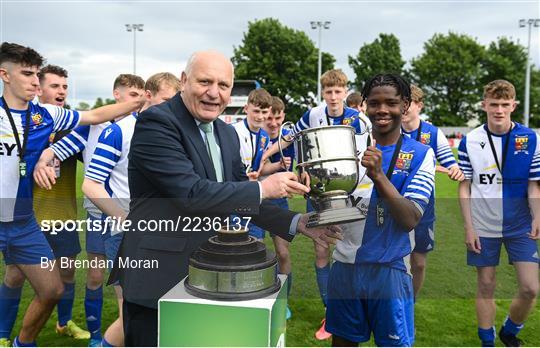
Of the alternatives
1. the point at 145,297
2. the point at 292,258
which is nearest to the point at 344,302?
the point at 145,297

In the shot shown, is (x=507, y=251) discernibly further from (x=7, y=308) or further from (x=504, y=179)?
(x=7, y=308)

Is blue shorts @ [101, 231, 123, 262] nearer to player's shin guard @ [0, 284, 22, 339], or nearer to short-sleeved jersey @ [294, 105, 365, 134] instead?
player's shin guard @ [0, 284, 22, 339]

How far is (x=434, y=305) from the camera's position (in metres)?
4.91

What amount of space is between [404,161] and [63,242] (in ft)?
9.95

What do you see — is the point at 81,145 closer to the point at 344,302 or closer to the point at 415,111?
the point at 344,302

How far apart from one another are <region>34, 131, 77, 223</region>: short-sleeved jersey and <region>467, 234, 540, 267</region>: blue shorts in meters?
3.42

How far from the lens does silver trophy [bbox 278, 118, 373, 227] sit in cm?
204

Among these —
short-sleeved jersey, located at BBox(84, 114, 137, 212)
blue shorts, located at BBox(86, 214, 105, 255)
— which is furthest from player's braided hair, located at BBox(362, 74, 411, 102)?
blue shorts, located at BBox(86, 214, 105, 255)

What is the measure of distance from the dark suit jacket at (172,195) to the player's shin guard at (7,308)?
186cm

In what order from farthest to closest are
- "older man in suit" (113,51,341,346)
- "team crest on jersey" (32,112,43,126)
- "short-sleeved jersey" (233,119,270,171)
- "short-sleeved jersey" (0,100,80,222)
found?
"short-sleeved jersey" (233,119,270,171), "team crest on jersey" (32,112,43,126), "short-sleeved jersey" (0,100,80,222), "older man in suit" (113,51,341,346)

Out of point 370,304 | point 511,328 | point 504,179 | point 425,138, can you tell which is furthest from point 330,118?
point 370,304

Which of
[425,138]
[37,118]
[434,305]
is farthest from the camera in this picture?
[434,305]

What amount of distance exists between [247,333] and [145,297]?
0.76 metres

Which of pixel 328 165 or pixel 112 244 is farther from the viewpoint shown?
pixel 112 244
